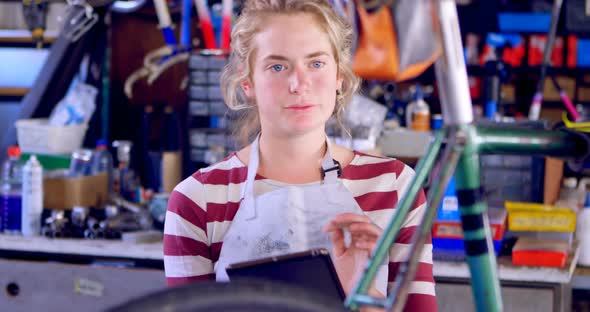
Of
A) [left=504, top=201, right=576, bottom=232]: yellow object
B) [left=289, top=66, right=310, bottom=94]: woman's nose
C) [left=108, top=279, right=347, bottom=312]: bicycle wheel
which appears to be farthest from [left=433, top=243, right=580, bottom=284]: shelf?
[left=108, top=279, right=347, bottom=312]: bicycle wheel

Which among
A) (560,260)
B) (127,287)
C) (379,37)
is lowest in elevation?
(127,287)

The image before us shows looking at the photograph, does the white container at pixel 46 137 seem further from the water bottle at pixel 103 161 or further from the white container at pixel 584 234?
the white container at pixel 584 234

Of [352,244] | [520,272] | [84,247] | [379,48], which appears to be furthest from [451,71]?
[84,247]

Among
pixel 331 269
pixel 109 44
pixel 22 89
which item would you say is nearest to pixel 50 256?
pixel 109 44

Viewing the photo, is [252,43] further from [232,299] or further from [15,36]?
[15,36]

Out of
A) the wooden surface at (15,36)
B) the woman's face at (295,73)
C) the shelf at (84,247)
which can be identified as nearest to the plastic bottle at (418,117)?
the shelf at (84,247)

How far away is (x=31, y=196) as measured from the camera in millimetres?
2172

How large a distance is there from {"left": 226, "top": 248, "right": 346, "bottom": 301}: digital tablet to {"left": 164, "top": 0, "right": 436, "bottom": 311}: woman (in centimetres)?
9

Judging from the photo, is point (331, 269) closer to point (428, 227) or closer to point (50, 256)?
point (428, 227)

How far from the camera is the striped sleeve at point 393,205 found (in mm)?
1170

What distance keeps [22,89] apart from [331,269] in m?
3.10

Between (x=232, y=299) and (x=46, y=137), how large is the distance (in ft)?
6.67

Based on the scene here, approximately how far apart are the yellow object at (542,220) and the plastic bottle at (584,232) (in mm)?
41

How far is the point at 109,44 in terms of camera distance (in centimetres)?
269
